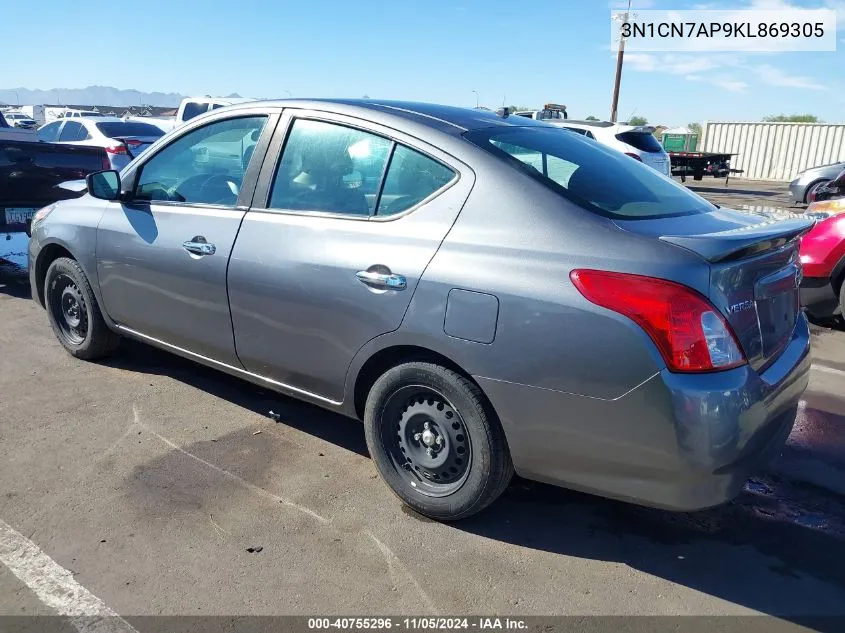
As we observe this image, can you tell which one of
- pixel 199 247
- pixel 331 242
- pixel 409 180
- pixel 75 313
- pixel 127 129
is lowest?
pixel 75 313

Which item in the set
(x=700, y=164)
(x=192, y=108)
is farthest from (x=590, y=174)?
(x=700, y=164)

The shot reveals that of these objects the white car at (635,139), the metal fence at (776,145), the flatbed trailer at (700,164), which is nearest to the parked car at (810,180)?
the white car at (635,139)

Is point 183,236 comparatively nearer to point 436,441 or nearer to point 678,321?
point 436,441

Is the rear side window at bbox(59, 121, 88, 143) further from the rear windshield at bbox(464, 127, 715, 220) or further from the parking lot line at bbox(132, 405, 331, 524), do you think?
the rear windshield at bbox(464, 127, 715, 220)

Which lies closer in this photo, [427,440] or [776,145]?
[427,440]

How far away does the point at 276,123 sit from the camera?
3613 millimetres

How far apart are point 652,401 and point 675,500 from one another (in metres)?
0.40

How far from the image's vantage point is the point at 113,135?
41.5 feet

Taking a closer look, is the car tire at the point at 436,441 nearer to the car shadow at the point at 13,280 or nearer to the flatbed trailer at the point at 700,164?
the car shadow at the point at 13,280

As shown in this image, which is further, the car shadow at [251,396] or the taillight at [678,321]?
the car shadow at [251,396]

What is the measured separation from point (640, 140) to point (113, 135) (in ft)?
34.5

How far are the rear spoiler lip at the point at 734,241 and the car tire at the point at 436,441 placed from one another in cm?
97

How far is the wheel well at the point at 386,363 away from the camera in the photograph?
2898mm

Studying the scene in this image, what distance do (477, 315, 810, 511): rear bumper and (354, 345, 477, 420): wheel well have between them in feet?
0.72
